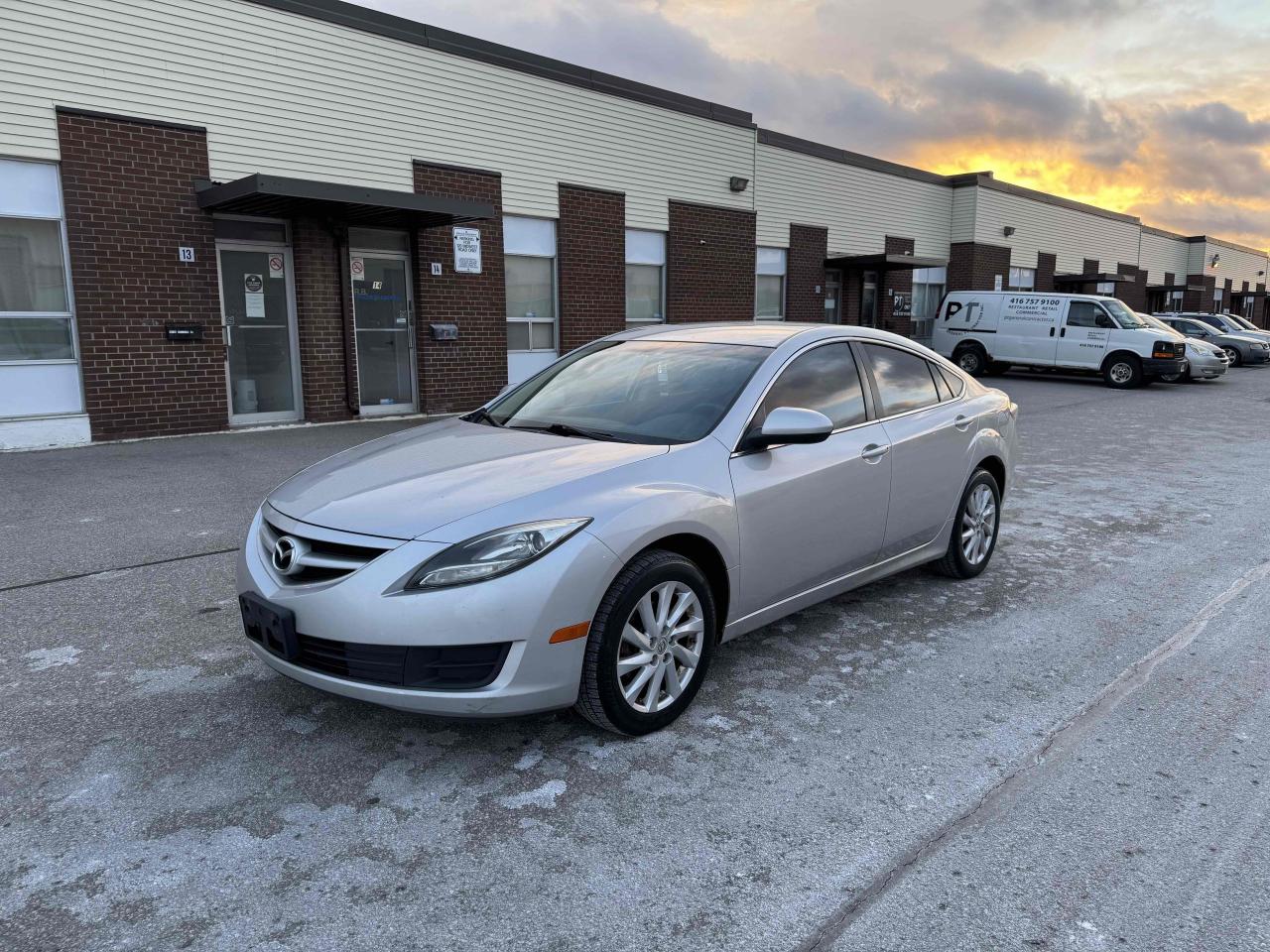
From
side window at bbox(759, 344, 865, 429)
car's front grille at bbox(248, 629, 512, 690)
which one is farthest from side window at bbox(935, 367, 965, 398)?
car's front grille at bbox(248, 629, 512, 690)

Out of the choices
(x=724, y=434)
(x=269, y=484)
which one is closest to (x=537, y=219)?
(x=269, y=484)

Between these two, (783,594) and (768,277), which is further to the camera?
(768,277)

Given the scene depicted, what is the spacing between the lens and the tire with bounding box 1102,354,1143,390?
19.4m

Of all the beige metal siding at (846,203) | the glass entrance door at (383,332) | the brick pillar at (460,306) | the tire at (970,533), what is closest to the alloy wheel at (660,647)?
the tire at (970,533)

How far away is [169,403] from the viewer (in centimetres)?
1098

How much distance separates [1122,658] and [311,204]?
9933mm

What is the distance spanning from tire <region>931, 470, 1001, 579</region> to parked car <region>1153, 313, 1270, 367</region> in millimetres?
25009

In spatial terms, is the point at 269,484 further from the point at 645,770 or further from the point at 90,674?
the point at 645,770

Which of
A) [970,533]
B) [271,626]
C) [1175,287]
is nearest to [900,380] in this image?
[970,533]

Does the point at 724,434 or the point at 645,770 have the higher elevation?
the point at 724,434

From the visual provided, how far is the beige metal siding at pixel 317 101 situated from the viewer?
9836 mm

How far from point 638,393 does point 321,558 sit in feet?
5.61

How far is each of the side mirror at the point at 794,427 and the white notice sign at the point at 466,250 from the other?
1056 centimetres

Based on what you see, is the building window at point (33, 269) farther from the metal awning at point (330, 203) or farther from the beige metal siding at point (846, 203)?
the beige metal siding at point (846, 203)
